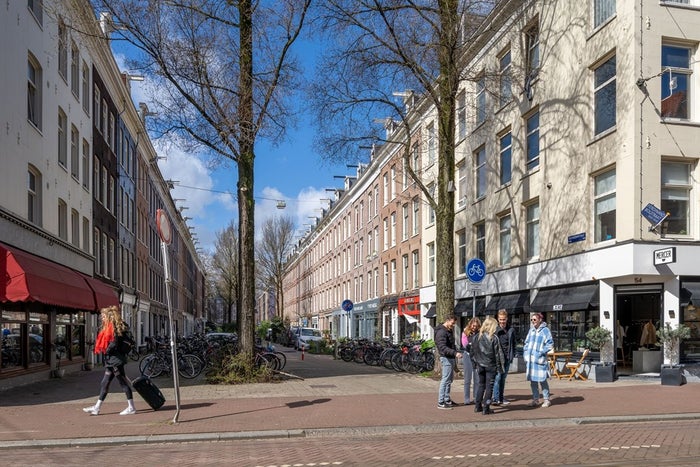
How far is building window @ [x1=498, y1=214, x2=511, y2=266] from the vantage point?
2458 centimetres

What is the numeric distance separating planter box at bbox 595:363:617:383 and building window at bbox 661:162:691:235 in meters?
3.78

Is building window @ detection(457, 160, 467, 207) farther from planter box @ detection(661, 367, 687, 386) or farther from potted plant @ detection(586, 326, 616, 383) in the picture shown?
planter box @ detection(661, 367, 687, 386)

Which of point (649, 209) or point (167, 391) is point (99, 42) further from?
point (649, 209)

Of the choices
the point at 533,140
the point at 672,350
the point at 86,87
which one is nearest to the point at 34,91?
the point at 86,87

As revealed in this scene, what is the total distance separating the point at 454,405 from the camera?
1196 centimetres

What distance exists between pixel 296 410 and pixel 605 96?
12434 mm

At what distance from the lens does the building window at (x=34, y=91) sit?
17734 mm

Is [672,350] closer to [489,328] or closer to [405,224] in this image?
[489,328]

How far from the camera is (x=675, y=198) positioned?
56.2ft

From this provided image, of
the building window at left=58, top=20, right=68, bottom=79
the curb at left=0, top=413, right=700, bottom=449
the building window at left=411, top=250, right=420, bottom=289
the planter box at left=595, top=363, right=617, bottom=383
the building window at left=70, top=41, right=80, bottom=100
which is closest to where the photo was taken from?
the curb at left=0, top=413, right=700, bottom=449

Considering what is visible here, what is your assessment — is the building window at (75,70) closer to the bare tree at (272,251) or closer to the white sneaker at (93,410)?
the white sneaker at (93,410)

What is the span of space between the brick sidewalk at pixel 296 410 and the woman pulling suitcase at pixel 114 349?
1.09ft

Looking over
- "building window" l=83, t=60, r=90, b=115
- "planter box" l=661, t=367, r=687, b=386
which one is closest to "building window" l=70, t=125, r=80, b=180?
"building window" l=83, t=60, r=90, b=115

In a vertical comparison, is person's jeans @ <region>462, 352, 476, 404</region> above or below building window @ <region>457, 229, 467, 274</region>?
below
